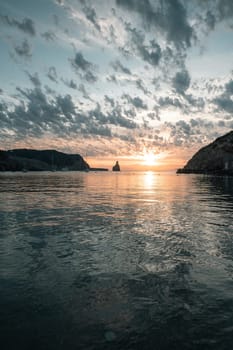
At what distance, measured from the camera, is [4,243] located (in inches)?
581

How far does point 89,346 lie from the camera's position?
20.1 feet

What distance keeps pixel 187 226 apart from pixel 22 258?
12711mm

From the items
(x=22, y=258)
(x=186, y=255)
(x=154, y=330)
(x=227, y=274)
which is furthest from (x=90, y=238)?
(x=154, y=330)

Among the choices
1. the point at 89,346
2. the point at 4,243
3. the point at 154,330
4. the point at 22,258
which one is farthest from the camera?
the point at 4,243

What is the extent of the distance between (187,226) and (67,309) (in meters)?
14.2

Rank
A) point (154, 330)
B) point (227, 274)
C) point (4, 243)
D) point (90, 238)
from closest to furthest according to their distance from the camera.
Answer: point (154, 330) → point (227, 274) → point (4, 243) → point (90, 238)

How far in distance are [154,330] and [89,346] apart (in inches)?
69.1

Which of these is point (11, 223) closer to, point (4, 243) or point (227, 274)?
point (4, 243)

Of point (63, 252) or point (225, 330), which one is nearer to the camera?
point (225, 330)

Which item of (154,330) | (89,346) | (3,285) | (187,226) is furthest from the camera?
(187,226)

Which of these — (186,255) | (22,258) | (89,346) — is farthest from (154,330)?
(22,258)

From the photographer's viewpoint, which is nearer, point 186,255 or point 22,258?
point 22,258

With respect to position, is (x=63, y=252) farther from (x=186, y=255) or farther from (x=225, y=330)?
(x=225, y=330)

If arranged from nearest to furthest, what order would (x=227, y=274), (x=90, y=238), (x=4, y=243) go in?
(x=227, y=274) → (x=4, y=243) → (x=90, y=238)
